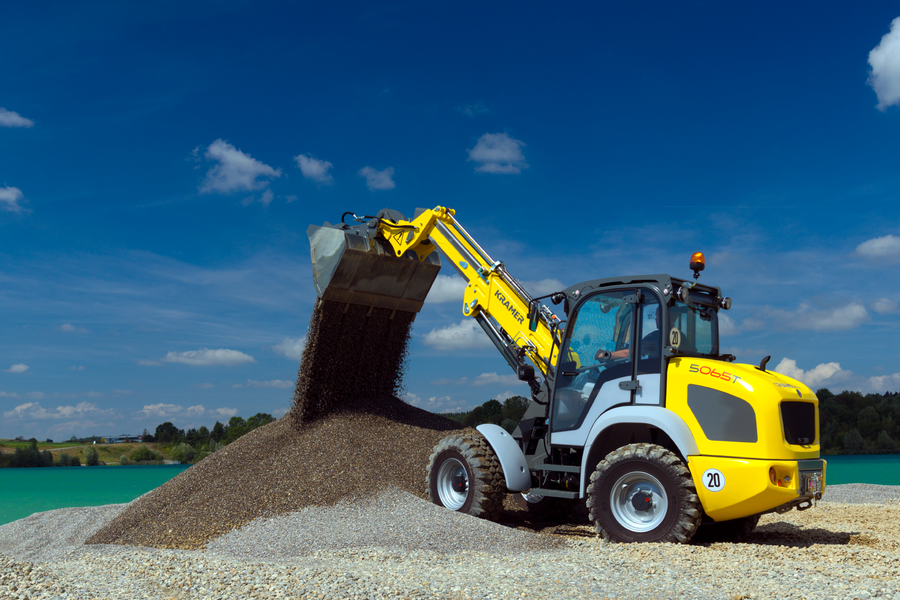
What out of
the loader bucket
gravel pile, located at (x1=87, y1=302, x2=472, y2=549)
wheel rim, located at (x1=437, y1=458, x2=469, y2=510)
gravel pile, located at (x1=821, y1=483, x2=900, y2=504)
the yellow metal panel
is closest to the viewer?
the yellow metal panel

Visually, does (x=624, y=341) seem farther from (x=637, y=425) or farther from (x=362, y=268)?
(x=362, y=268)

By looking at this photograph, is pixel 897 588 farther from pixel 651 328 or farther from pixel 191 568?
pixel 191 568

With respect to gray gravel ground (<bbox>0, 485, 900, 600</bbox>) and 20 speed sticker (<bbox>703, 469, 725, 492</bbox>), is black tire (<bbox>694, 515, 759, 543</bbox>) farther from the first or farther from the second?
20 speed sticker (<bbox>703, 469, 725, 492</bbox>)

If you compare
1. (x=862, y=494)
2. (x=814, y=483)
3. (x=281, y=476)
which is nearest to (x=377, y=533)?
(x=281, y=476)

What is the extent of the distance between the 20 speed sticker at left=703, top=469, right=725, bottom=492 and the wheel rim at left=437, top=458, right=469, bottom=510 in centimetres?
308

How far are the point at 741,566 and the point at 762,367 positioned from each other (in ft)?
7.86

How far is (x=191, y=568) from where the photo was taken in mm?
5734

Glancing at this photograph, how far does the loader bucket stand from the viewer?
37.4 ft

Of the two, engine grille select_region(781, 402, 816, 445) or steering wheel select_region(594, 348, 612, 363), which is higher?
steering wheel select_region(594, 348, 612, 363)

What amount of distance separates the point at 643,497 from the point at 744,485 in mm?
1002

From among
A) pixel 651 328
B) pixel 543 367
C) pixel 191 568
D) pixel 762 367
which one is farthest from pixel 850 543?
pixel 191 568

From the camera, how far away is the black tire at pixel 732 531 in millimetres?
7777

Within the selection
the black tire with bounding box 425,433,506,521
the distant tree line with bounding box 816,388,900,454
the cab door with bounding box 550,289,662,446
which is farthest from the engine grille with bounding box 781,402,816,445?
the distant tree line with bounding box 816,388,900,454

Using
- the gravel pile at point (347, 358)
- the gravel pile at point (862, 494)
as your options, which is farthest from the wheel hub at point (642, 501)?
the gravel pile at point (862, 494)
